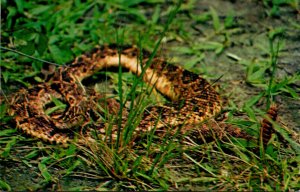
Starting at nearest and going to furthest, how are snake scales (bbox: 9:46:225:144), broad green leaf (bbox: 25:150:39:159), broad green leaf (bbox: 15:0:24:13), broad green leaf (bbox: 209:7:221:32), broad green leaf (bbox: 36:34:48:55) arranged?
1. broad green leaf (bbox: 25:150:39:159)
2. snake scales (bbox: 9:46:225:144)
3. broad green leaf (bbox: 36:34:48:55)
4. broad green leaf (bbox: 15:0:24:13)
5. broad green leaf (bbox: 209:7:221:32)

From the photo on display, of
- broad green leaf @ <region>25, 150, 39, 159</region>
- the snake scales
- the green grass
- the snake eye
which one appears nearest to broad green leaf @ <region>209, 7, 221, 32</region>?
the green grass

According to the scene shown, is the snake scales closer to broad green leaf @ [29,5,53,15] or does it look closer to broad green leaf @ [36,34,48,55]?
broad green leaf @ [36,34,48,55]

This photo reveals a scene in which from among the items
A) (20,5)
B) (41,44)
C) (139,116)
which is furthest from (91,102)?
(20,5)

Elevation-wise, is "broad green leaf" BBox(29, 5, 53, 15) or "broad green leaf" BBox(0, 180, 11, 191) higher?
"broad green leaf" BBox(29, 5, 53, 15)

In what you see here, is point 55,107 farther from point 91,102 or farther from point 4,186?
point 4,186

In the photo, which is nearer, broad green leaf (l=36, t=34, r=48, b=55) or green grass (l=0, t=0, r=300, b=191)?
green grass (l=0, t=0, r=300, b=191)

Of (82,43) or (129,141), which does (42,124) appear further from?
(82,43)
